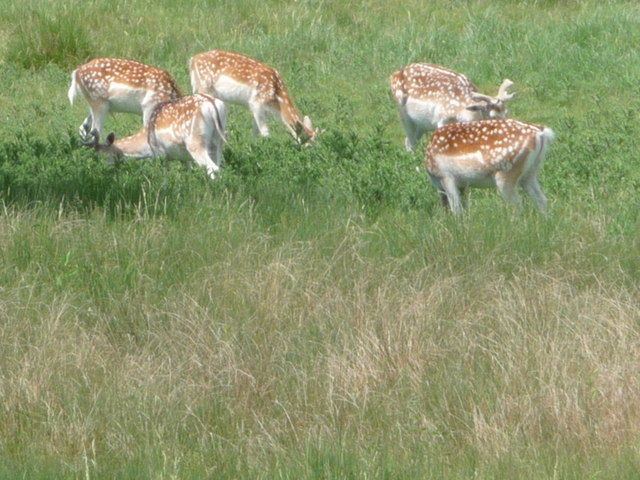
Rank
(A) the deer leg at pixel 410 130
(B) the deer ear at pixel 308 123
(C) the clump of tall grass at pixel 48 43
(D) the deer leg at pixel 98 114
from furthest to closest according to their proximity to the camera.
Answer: (C) the clump of tall grass at pixel 48 43
(D) the deer leg at pixel 98 114
(A) the deer leg at pixel 410 130
(B) the deer ear at pixel 308 123

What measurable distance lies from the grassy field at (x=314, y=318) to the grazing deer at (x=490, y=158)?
0.21 metres

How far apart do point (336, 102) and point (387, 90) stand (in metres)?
0.61

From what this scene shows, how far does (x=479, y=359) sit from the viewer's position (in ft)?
24.8

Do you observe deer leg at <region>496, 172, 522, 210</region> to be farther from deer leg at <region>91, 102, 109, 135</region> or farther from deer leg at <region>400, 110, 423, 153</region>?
deer leg at <region>91, 102, 109, 135</region>

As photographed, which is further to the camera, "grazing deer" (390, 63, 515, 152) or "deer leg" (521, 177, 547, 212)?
"grazing deer" (390, 63, 515, 152)

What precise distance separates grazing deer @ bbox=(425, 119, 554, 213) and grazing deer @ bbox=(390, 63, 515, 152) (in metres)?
2.78

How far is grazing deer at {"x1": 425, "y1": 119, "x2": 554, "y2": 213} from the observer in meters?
10.4

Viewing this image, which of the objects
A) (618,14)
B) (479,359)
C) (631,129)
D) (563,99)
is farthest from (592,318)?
(618,14)

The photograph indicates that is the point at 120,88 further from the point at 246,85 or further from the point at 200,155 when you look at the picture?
the point at 200,155

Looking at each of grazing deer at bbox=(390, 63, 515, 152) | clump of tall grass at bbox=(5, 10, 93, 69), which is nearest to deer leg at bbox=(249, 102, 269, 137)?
grazing deer at bbox=(390, 63, 515, 152)

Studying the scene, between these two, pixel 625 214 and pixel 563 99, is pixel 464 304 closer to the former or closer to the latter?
pixel 625 214

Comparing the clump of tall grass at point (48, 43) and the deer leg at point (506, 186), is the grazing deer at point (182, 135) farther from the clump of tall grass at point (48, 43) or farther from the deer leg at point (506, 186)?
the clump of tall grass at point (48, 43)

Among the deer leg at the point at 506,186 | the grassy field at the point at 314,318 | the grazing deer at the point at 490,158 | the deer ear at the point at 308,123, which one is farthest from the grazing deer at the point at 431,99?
the deer leg at the point at 506,186

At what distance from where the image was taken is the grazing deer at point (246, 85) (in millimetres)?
14578
